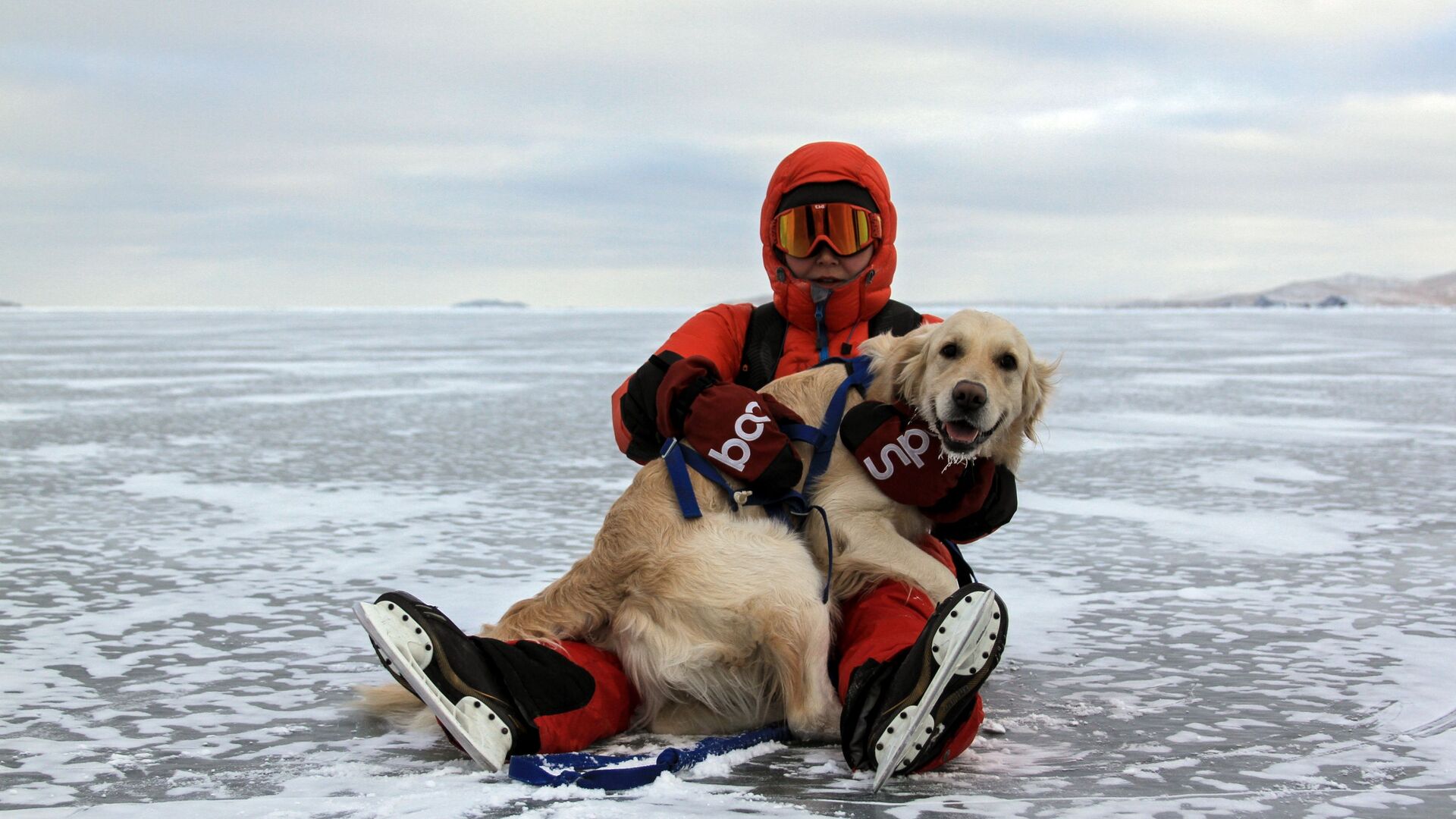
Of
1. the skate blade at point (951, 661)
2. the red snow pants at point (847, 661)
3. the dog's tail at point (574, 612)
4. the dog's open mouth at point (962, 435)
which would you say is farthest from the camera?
the dog's open mouth at point (962, 435)

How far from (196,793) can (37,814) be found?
28 cm

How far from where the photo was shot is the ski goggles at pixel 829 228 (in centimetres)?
355

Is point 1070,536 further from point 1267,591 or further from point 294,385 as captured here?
point 294,385

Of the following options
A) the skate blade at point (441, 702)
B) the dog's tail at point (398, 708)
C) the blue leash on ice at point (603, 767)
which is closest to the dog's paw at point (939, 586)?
the blue leash on ice at point (603, 767)

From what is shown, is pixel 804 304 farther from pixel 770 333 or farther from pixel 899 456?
pixel 899 456

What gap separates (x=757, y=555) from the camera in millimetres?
2840

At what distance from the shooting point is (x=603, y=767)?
2555 mm

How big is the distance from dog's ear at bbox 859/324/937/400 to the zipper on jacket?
33cm

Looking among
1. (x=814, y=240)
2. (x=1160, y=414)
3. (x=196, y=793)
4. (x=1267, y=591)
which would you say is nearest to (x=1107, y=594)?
(x=1267, y=591)

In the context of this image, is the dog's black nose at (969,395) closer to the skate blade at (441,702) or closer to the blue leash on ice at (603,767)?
the blue leash on ice at (603,767)

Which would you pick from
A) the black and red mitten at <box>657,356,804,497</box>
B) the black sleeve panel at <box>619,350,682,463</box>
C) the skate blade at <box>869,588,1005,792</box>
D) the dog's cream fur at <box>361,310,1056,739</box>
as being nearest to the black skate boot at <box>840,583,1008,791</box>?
the skate blade at <box>869,588,1005,792</box>

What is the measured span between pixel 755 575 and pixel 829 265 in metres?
1.18

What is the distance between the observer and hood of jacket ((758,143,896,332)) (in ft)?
11.8

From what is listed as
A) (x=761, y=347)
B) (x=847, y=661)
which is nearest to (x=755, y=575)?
(x=847, y=661)
